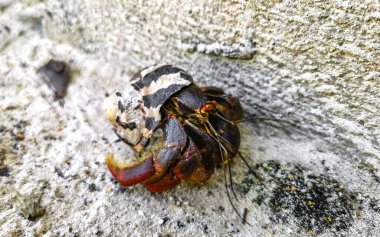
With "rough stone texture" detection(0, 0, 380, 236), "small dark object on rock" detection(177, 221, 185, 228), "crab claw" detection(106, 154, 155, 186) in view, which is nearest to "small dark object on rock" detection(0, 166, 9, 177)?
"rough stone texture" detection(0, 0, 380, 236)

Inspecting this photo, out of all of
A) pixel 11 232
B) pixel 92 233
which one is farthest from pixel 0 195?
pixel 92 233

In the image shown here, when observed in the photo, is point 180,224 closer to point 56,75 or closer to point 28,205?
point 28,205

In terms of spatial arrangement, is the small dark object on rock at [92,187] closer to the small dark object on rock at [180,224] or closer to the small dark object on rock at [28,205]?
the small dark object on rock at [28,205]

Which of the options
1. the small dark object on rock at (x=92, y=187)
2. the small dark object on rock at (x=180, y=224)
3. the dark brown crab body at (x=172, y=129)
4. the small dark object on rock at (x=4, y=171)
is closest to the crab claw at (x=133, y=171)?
the dark brown crab body at (x=172, y=129)

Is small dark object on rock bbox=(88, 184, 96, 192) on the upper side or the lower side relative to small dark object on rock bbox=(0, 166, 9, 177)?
lower

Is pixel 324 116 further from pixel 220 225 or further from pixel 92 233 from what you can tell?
pixel 92 233

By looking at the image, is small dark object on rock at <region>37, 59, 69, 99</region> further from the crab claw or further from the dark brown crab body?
the crab claw

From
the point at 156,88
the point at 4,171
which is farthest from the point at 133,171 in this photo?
the point at 4,171
